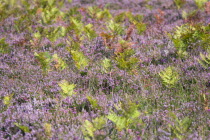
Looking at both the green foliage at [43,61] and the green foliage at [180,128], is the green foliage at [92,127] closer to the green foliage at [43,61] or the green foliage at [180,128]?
the green foliage at [180,128]

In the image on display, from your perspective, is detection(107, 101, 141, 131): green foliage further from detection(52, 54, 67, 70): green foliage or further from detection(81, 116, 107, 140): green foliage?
detection(52, 54, 67, 70): green foliage

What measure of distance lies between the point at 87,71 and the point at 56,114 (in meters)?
1.39

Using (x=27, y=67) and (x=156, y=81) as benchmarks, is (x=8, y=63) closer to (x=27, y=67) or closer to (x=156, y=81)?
(x=27, y=67)

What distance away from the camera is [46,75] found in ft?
15.7

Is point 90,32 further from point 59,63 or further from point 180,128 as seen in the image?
point 180,128

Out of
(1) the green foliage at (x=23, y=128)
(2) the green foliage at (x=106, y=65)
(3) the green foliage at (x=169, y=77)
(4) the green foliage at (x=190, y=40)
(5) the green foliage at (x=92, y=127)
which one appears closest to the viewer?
(5) the green foliage at (x=92, y=127)

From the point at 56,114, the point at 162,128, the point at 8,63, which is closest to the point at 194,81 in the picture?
the point at 162,128

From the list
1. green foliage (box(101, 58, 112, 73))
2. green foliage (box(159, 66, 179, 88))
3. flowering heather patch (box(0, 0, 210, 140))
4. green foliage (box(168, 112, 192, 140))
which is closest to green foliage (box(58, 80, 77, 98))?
flowering heather patch (box(0, 0, 210, 140))

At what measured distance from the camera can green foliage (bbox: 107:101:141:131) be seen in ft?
10.2

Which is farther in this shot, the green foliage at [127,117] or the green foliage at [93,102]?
the green foliage at [93,102]

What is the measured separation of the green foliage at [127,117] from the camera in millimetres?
3104

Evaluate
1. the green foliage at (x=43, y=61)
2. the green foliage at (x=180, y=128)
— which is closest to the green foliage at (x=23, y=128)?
the green foliage at (x=180, y=128)

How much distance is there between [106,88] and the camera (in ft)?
14.5

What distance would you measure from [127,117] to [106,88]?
1.28 metres
